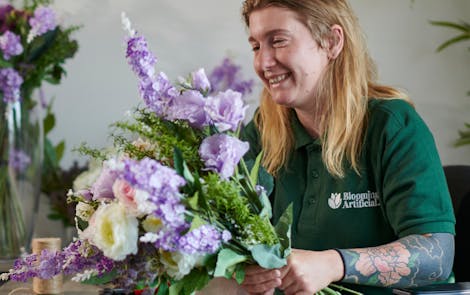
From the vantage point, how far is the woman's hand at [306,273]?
1.39 m

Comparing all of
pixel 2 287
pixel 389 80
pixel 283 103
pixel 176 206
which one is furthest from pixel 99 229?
pixel 389 80

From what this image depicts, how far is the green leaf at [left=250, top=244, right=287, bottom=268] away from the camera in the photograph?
126 cm

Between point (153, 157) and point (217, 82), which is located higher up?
point (217, 82)

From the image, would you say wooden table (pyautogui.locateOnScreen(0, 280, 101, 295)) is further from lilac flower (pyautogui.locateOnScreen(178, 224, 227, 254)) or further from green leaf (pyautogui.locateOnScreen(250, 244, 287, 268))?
lilac flower (pyautogui.locateOnScreen(178, 224, 227, 254))

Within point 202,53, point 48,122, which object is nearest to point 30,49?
point 48,122

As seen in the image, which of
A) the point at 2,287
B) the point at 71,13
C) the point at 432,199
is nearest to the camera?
the point at 432,199

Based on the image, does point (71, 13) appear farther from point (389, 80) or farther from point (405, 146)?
point (405, 146)

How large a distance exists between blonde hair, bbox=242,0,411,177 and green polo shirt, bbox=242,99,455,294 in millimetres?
29

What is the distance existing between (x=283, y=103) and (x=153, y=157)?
636 mm

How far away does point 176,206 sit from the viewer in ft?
3.61

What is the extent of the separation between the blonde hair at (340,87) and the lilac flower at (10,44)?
951 mm

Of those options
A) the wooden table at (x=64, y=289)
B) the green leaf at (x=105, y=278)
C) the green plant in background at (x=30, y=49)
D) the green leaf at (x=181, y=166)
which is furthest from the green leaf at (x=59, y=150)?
the green leaf at (x=181, y=166)

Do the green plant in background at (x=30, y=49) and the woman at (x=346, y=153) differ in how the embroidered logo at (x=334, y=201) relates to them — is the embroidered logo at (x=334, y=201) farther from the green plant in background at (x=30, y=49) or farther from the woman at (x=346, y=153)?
the green plant in background at (x=30, y=49)

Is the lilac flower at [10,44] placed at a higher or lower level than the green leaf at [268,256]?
higher
